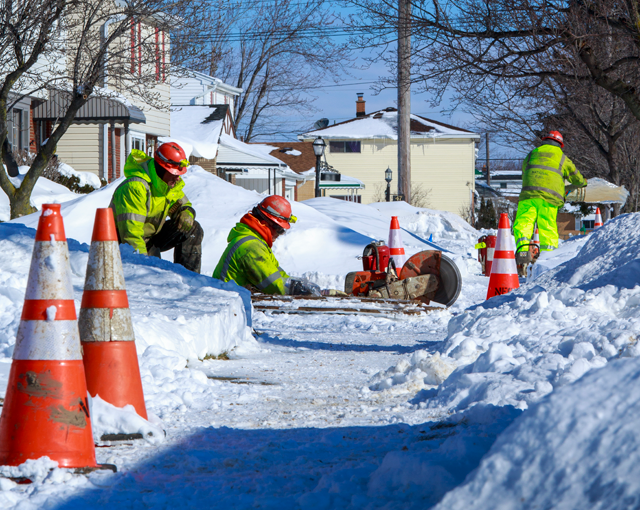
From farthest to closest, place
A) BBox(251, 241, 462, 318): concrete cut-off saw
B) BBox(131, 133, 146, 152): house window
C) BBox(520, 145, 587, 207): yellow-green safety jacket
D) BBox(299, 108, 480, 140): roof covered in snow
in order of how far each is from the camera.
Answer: BBox(299, 108, 480, 140): roof covered in snow, BBox(131, 133, 146, 152): house window, BBox(520, 145, 587, 207): yellow-green safety jacket, BBox(251, 241, 462, 318): concrete cut-off saw

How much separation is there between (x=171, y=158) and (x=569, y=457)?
611cm

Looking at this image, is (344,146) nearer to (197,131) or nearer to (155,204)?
(197,131)

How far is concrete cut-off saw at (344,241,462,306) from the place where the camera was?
816 centimetres

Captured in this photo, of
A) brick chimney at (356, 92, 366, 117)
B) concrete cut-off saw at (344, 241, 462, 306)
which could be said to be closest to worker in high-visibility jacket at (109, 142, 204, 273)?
concrete cut-off saw at (344, 241, 462, 306)

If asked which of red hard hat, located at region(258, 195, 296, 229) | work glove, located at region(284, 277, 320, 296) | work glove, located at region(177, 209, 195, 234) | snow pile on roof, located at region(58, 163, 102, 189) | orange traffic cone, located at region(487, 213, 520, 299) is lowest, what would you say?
work glove, located at region(284, 277, 320, 296)

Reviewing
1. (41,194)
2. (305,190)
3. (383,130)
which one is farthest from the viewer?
(305,190)

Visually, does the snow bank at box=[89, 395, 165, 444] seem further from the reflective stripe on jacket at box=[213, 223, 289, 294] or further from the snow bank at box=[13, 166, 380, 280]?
the snow bank at box=[13, 166, 380, 280]

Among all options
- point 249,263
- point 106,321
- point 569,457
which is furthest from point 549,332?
point 249,263

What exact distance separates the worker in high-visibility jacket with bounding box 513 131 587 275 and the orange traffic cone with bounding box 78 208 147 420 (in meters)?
8.62

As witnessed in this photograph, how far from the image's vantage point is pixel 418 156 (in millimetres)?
50031

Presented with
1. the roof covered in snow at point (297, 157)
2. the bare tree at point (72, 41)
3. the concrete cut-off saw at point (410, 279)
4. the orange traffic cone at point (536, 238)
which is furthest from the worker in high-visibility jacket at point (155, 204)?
the roof covered in snow at point (297, 157)

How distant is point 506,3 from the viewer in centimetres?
697

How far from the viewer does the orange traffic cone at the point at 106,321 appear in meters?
3.24

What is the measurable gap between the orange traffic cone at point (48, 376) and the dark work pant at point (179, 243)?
550 centimetres
